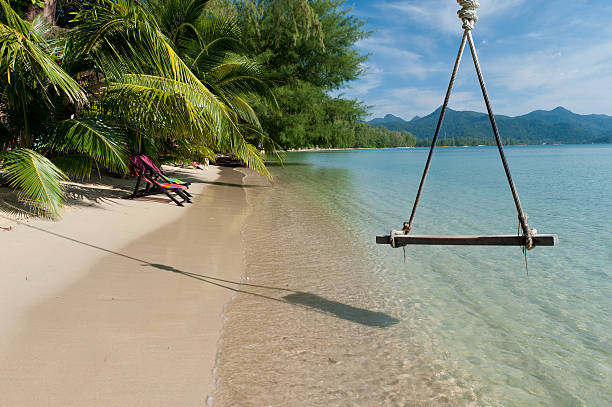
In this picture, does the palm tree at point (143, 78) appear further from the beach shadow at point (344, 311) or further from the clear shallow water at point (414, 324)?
the beach shadow at point (344, 311)

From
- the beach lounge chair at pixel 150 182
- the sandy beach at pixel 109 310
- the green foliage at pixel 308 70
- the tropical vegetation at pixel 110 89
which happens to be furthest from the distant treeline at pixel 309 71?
the sandy beach at pixel 109 310

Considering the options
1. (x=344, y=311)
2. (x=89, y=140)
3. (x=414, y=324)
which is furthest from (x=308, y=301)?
(x=89, y=140)

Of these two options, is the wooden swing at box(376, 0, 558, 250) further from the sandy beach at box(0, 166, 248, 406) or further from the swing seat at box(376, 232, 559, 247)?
the sandy beach at box(0, 166, 248, 406)

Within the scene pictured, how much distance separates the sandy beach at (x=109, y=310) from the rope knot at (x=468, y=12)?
342 cm

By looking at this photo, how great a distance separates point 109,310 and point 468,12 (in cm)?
412

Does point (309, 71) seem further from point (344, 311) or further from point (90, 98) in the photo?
point (344, 311)

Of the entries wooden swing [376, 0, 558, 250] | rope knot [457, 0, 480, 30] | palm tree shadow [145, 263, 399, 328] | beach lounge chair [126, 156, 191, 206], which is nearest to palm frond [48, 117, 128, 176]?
beach lounge chair [126, 156, 191, 206]

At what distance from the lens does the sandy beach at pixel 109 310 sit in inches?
95.3

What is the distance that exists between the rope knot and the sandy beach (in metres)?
3.42

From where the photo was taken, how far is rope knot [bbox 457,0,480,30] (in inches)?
125

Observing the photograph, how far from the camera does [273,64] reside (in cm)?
2814

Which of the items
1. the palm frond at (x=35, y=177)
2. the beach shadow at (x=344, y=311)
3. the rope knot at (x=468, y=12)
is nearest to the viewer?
the rope knot at (x=468, y=12)

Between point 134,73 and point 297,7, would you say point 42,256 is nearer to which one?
point 134,73

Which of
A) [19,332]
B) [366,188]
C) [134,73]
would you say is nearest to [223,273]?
[19,332]
